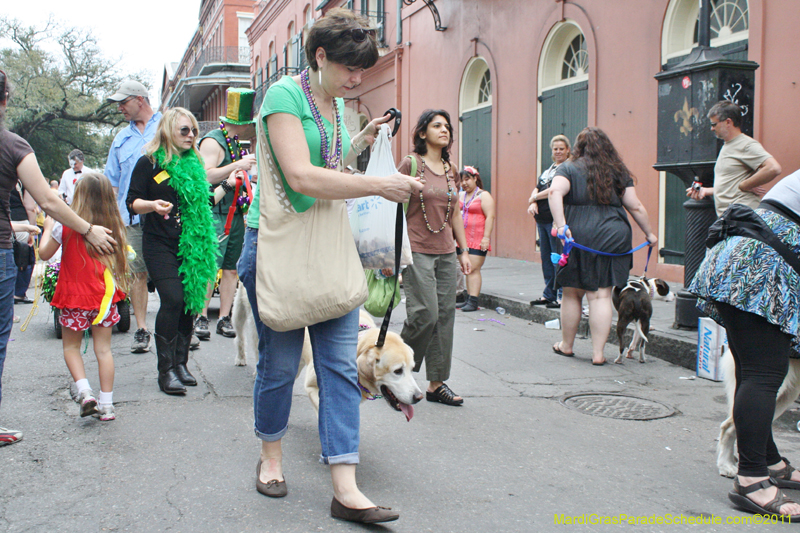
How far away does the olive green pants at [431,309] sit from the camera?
14.3ft

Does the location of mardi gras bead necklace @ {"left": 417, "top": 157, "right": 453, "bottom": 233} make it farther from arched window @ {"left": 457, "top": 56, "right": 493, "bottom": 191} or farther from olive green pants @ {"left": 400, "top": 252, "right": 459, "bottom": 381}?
arched window @ {"left": 457, "top": 56, "right": 493, "bottom": 191}

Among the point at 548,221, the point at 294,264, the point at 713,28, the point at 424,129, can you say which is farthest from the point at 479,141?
the point at 294,264

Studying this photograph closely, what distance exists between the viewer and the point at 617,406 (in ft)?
15.1

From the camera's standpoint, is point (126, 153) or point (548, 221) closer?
point (126, 153)

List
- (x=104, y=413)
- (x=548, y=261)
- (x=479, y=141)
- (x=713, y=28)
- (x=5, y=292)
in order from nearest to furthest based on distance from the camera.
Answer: (x=5, y=292)
(x=104, y=413)
(x=548, y=261)
(x=713, y=28)
(x=479, y=141)

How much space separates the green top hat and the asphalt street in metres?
2.11

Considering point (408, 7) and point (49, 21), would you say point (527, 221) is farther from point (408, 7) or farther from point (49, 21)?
point (49, 21)

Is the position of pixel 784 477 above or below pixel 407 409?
below

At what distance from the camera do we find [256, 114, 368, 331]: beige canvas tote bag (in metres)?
2.62

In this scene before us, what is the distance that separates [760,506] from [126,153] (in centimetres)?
520

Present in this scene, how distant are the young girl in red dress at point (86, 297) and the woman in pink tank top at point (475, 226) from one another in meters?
5.26

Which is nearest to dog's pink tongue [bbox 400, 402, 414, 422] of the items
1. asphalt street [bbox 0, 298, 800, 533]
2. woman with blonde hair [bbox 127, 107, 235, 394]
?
asphalt street [bbox 0, 298, 800, 533]

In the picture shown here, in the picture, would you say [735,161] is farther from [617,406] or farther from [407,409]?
[407,409]

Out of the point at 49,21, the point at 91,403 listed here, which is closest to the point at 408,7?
the point at 91,403
